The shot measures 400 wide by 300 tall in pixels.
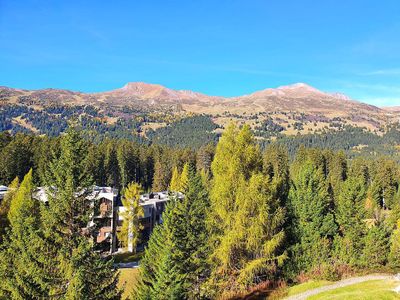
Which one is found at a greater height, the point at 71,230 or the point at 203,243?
the point at 71,230

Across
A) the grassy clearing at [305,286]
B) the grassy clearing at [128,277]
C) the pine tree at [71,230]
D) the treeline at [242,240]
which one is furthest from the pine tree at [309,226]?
the grassy clearing at [128,277]

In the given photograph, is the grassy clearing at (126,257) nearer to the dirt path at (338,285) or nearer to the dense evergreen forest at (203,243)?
the dense evergreen forest at (203,243)

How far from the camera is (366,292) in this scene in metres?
27.5

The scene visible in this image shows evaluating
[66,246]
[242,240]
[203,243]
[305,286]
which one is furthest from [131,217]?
[242,240]

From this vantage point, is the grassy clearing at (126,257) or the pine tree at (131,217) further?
the pine tree at (131,217)

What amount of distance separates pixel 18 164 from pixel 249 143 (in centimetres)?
8951

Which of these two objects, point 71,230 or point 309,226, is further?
point 309,226

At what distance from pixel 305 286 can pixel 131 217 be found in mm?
37725

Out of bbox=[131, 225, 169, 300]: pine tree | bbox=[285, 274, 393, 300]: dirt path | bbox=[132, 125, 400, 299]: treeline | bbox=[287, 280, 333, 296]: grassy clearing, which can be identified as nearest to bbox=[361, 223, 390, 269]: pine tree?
bbox=[132, 125, 400, 299]: treeline

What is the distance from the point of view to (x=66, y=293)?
21.2 metres

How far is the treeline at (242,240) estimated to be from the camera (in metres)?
24.8

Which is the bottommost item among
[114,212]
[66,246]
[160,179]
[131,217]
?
[131,217]

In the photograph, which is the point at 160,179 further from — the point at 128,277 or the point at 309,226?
the point at 309,226

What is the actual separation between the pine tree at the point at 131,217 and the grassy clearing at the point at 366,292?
39.5m
